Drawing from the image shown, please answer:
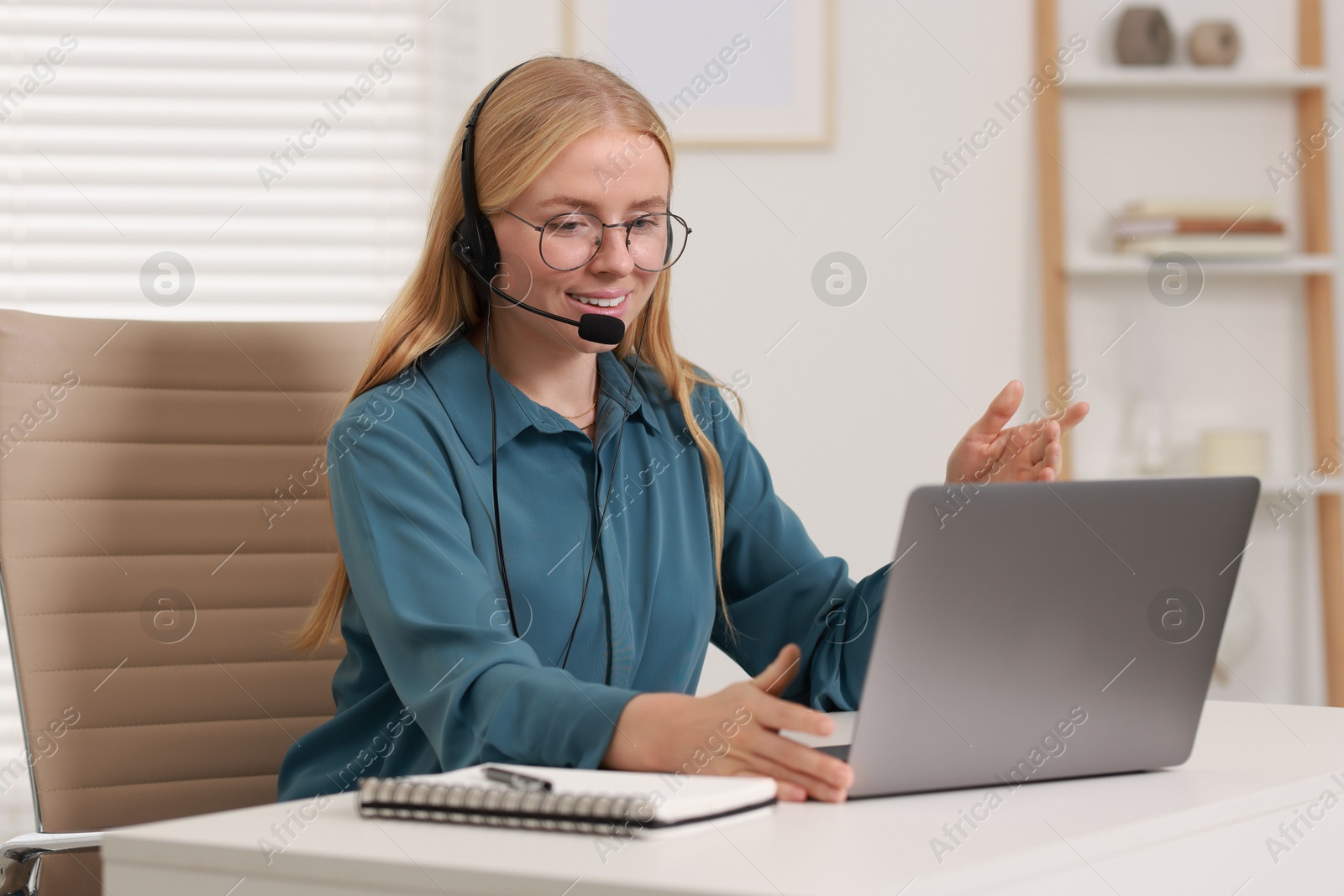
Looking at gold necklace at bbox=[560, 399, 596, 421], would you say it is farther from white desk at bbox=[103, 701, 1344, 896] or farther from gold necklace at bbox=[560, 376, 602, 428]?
white desk at bbox=[103, 701, 1344, 896]

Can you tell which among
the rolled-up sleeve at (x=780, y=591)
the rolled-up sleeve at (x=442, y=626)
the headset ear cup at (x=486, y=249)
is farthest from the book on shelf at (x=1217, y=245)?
the rolled-up sleeve at (x=442, y=626)

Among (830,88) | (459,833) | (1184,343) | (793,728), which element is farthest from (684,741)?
(1184,343)

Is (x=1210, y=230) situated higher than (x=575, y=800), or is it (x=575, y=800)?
(x=1210, y=230)

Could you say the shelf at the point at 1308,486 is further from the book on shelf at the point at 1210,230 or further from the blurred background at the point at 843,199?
the book on shelf at the point at 1210,230

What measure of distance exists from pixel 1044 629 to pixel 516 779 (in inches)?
13.3

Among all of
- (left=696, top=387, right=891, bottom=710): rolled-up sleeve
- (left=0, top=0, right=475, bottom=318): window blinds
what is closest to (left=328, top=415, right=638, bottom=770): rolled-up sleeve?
(left=696, top=387, right=891, bottom=710): rolled-up sleeve

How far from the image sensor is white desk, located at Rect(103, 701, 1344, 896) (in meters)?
0.60

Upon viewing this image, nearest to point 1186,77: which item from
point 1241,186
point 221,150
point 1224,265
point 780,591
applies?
point 1241,186

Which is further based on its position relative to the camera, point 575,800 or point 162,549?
point 162,549

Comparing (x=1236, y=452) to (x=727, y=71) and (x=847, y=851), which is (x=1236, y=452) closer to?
(x=727, y=71)

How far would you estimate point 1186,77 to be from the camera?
239 cm

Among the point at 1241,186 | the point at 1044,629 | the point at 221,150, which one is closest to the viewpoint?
the point at 1044,629

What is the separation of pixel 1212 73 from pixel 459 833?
2256mm

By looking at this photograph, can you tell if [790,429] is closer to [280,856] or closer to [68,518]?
[68,518]
